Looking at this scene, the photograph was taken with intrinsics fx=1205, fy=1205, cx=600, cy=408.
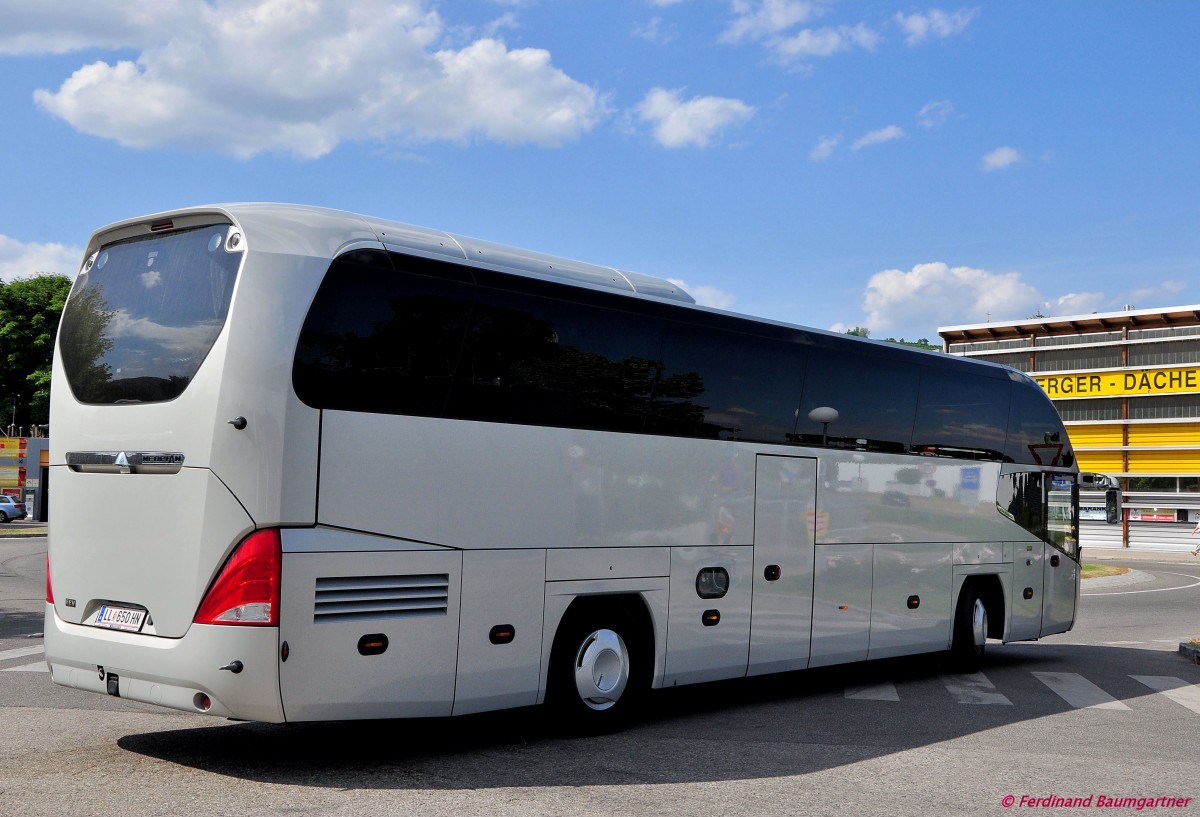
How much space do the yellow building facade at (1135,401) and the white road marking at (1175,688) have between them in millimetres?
38830

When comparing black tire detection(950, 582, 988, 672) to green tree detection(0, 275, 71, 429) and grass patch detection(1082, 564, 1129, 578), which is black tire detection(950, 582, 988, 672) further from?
green tree detection(0, 275, 71, 429)

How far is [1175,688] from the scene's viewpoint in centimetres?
1295

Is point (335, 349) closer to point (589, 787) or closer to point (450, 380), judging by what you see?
point (450, 380)

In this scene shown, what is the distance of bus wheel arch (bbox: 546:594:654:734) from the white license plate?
2873 mm

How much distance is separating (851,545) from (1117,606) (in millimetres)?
16479

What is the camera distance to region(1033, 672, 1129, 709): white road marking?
11.6m

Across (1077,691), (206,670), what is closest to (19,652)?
(206,670)

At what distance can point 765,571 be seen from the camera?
10711 millimetres

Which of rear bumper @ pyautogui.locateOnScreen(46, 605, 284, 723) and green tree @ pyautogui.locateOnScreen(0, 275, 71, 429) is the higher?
green tree @ pyautogui.locateOnScreen(0, 275, 71, 429)

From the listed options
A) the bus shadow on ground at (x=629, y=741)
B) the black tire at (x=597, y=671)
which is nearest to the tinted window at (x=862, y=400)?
the bus shadow on ground at (x=629, y=741)

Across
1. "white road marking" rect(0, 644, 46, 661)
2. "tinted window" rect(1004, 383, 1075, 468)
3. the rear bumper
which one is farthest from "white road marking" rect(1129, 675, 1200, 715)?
"white road marking" rect(0, 644, 46, 661)

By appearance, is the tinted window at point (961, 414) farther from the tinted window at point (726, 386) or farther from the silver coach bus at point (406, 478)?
the tinted window at point (726, 386)

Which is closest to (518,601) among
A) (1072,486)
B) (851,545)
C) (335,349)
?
(335,349)

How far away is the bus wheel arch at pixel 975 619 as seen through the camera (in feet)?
44.9
